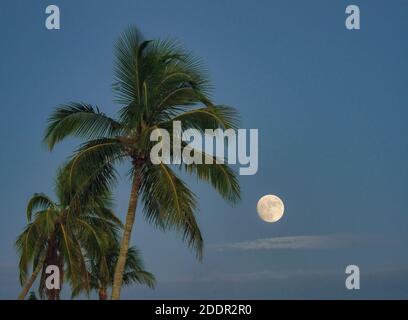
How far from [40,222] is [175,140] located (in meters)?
9.93

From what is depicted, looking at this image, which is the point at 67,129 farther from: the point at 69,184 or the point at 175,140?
the point at 175,140

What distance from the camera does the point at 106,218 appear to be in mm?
26844

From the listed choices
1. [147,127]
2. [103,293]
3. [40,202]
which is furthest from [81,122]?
[103,293]

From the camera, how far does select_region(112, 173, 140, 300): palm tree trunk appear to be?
626 inches

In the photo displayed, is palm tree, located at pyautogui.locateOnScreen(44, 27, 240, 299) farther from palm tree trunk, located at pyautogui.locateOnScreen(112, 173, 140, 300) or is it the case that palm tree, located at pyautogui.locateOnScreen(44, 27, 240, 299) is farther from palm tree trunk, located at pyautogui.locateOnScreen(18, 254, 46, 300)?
palm tree trunk, located at pyautogui.locateOnScreen(18, 254, 46, 300)

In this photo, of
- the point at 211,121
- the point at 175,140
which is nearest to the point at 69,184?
the point at 175,140

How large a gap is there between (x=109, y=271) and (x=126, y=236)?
15.3m

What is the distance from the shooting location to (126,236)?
52.5 feet

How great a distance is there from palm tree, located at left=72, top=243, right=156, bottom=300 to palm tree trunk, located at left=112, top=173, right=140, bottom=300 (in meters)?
8.66

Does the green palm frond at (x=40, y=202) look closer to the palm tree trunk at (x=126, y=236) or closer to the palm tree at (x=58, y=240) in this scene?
the palm tree at (x=58, y=240)

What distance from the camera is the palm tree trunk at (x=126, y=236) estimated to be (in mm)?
15898

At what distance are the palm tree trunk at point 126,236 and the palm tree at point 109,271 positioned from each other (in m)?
8.66

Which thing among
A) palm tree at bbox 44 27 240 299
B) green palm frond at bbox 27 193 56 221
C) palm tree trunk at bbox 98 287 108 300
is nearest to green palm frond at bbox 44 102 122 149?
palm tree at bbox 44 27 240 299

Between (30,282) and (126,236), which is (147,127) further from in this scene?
(30,282)
